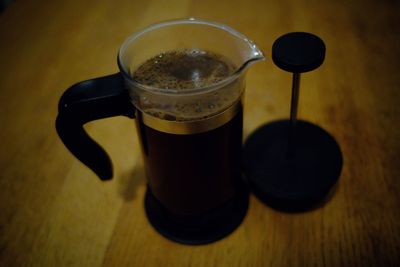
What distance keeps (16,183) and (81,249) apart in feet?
0.54

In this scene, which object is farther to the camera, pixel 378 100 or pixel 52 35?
pixel 52 35

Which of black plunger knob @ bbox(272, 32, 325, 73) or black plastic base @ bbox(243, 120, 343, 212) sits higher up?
black plunger knob @ bbox(272, 32, 325, 73)

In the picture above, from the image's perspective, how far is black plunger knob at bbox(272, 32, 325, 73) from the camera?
1.48 feet

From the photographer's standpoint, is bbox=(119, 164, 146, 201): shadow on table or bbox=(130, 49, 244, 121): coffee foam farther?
bbox=(119, 164, 146, 201): shadow on table

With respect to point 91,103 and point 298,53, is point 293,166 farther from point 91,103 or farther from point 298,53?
point 91,103

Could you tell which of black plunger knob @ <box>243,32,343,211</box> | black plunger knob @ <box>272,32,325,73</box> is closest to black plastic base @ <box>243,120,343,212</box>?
black plunger knob @ <box>243,32,343,211</box>

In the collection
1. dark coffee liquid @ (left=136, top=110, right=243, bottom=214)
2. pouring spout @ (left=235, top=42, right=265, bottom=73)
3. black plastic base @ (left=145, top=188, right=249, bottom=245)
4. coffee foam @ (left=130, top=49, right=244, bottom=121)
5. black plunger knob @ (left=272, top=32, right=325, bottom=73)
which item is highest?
pouring spout @ (left=235, top=42, right=265, bottom=73)

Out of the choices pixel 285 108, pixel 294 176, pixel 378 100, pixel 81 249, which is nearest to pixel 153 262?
pixel 81 249

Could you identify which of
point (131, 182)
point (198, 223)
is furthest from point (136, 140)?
point (198, 223)

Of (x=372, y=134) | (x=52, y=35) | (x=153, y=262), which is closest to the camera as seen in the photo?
(x=153, y=262)

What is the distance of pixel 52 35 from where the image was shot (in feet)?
2.83

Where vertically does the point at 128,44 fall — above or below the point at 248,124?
above

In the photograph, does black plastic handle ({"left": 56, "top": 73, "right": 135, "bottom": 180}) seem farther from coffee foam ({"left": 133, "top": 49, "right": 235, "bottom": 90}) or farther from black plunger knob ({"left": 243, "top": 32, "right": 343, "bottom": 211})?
black plunger knob ({"left": 243, "top": 32, "right": 343, "bottom": 211})

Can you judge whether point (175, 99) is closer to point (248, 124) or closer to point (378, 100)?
point (248, 124)
